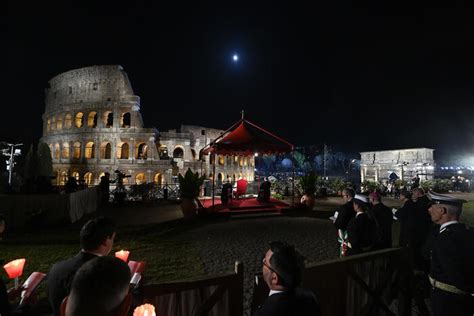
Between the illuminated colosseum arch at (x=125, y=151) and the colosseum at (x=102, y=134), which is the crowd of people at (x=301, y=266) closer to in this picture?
the colosseum at (x=102, y=134)

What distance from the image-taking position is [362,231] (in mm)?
4473

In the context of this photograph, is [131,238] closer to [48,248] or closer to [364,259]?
[48,248]

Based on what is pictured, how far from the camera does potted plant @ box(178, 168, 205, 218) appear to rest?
11883 millimetres

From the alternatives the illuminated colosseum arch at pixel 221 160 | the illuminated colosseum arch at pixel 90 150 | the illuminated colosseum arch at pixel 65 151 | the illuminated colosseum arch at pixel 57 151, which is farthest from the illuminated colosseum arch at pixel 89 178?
the illuminated colosseum arch at pixel 221 160

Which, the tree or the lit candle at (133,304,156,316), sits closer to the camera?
the lit candle at (133,304,156,316)

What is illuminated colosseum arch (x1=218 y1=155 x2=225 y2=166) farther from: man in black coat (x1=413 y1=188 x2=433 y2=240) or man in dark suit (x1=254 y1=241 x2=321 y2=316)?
man in dark suit (x1=254 y1=241 x2=321 y2=316)

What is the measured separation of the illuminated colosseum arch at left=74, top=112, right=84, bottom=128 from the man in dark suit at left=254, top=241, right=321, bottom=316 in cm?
4159

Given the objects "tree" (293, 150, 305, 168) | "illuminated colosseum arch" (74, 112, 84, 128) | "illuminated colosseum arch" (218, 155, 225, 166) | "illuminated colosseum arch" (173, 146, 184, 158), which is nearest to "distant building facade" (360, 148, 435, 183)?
"tree" (293, 150, 305, 168)

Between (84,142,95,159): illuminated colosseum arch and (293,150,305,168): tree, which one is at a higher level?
(293,150,305,168): tree

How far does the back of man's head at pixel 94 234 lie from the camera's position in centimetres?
241

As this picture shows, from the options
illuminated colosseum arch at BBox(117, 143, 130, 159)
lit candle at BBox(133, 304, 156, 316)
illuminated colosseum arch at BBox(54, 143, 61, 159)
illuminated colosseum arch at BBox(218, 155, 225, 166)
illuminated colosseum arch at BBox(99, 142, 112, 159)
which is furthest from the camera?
illuminated colosseum arch at BBox(218, 155, 225, 166)

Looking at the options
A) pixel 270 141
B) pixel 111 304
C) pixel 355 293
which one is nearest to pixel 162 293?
pixel 111 304

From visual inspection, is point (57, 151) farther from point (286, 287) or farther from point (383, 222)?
point (286, 287)

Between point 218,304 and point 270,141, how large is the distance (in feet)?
37.6
